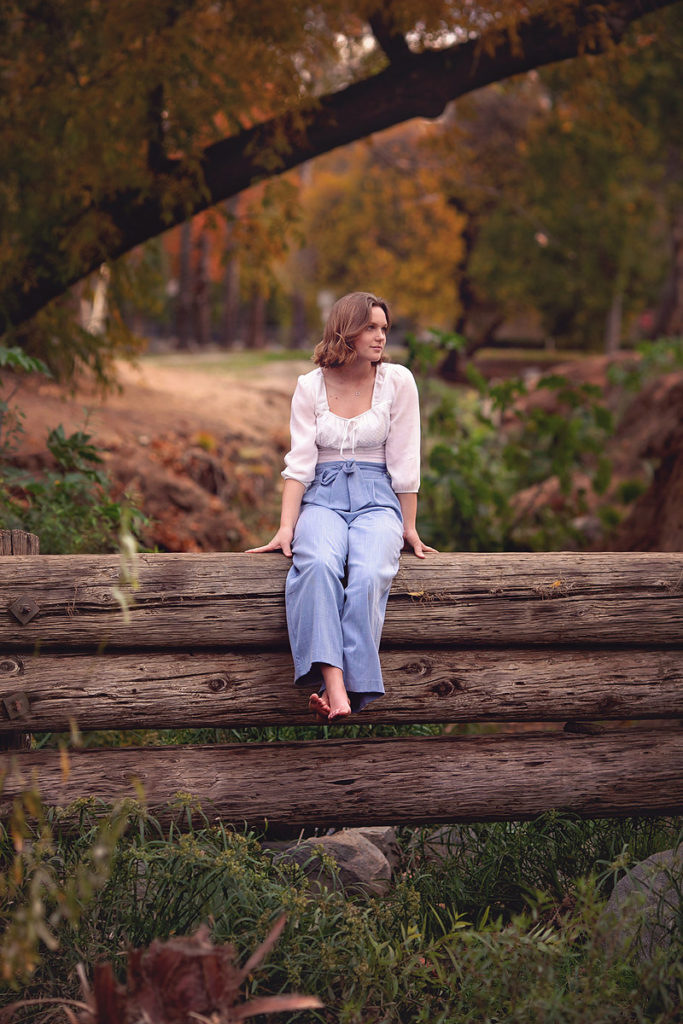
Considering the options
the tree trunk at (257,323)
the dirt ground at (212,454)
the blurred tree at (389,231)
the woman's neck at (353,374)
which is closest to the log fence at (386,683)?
the woman's neck at (353,374)

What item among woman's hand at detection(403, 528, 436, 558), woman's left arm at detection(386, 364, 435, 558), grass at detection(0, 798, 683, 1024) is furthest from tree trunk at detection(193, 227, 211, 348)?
grass at detection(0, 798, 683, 1024)

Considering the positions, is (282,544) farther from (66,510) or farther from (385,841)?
A: (66,510)

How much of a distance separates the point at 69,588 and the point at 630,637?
207cm

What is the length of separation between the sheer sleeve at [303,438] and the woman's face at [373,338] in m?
0.27

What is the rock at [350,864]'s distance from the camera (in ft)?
11.8

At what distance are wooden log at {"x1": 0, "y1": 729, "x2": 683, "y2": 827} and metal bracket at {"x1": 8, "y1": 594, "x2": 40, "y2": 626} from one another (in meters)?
0.49

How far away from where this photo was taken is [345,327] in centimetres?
398

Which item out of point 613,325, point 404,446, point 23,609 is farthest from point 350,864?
point 613,325

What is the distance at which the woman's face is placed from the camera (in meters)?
4.00

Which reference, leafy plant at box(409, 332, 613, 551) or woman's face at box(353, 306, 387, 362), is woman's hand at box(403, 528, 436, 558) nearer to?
woman's face at box(353, 306, 387, 362)

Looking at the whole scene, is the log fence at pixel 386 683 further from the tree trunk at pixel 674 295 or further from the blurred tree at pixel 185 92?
the tree trunk at pixel 674 295

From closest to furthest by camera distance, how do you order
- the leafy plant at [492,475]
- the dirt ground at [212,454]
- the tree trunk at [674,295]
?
the dirt ground at [212,454] → the leafy plant at [492,475] → the tree trunk at [674,295]

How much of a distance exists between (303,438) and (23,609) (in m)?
1.29

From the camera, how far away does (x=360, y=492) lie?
12.9 feet
